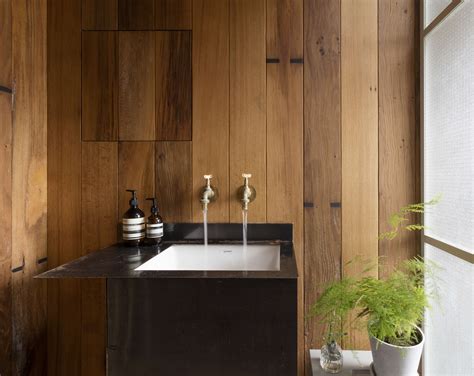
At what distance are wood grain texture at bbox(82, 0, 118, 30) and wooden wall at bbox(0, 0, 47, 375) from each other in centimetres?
17

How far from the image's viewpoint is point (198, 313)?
0.80 metres

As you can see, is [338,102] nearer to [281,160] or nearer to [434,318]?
[281,160]

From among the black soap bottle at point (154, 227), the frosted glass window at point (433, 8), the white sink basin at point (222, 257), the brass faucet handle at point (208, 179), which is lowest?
the white sink basin at point (222, 257)

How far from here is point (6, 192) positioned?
1165 millimetres

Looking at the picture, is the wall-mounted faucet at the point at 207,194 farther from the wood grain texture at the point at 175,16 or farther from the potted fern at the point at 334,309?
the wood grain texture at the point at 175,16

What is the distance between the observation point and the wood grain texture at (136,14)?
1.35m

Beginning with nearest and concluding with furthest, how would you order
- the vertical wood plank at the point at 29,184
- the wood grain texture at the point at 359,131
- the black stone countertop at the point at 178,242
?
the black stone countertop at the point at 178,242 < the vertical wood plank at the point at 29,184 < the wood grain texture at the point at 359,131

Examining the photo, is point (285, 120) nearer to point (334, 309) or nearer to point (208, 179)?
point (208, 179)

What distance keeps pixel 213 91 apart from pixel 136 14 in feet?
1.47

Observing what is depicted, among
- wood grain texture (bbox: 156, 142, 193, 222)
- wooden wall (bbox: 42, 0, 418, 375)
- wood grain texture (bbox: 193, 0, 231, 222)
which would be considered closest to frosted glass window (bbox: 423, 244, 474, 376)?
wooden wall (bbox: 42, 0, 418, 375)

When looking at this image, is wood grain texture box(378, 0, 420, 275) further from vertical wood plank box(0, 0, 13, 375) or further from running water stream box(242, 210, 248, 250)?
vertical wood plank box(0, 0, 13, 375)

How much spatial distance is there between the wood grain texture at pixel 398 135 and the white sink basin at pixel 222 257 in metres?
0.48

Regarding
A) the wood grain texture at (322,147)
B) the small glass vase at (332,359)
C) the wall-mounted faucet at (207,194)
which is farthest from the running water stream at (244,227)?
the small glass vase at (332,359)

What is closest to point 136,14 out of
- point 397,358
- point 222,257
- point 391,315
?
point 222,257
